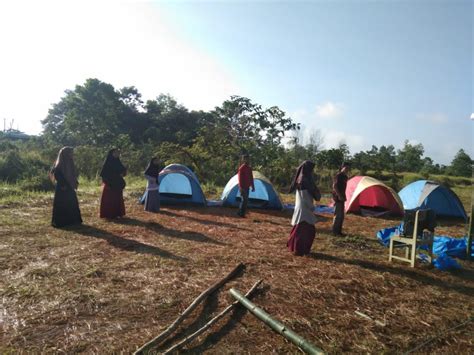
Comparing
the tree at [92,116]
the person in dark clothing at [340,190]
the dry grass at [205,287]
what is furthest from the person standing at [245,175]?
the tree at [92,116]

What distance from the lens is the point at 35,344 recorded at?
126 inches

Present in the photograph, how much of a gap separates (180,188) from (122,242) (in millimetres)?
5075

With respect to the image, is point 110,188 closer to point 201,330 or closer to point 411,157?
point 201,330

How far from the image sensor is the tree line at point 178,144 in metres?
18.0

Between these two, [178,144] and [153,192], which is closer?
[153,192]

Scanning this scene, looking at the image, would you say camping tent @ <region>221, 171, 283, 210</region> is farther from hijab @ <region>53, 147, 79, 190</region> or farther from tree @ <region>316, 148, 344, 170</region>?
tree @ <region>316, 148, 344, 170</region>

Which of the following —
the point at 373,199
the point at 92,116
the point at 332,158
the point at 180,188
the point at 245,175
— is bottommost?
the point at 180,188

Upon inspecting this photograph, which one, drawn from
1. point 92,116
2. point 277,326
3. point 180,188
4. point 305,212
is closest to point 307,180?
point 305,212

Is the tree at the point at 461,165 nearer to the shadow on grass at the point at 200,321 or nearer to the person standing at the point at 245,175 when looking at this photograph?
the person standing at the point at 245,175

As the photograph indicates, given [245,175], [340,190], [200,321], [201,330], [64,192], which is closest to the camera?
[201,330]

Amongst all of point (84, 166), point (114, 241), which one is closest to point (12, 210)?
point (114, 241)

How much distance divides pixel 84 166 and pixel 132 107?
1669 cm

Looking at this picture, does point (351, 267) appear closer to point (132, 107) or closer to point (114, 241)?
point (114, 241)

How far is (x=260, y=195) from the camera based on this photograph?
38.1 ft
